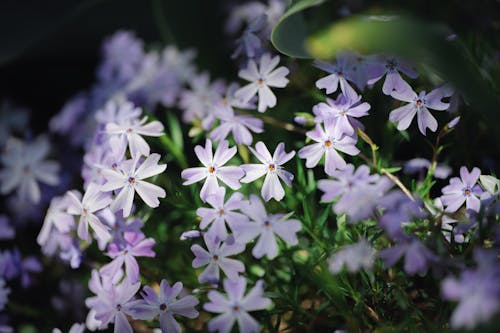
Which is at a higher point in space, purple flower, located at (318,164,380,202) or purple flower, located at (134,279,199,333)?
purple flower, located at (318,164,380,202)

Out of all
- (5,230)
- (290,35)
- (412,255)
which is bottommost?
(5,230)

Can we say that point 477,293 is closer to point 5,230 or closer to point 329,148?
point 329,148

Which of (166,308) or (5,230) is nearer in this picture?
(166,308)

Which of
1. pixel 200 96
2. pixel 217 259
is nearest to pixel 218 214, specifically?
pixel 217 259

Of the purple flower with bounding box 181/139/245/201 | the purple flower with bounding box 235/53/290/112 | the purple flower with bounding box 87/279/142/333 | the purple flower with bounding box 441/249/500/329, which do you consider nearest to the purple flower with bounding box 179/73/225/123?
the purple flower with bounding box 235/53/290/112

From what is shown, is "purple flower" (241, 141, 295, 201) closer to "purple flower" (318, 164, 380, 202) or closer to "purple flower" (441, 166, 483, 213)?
"purple flower" (318, 164, 380, 202)
